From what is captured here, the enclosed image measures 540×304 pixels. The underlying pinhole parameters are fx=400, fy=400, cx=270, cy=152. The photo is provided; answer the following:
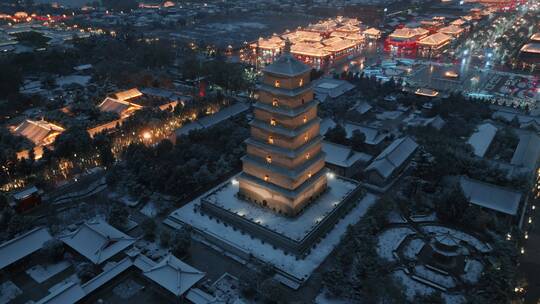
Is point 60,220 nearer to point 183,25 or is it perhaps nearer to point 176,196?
point 176,196

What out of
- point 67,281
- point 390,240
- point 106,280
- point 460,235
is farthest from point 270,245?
point 460,235

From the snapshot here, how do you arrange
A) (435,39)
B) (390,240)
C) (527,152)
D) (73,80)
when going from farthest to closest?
(435,39), (73,80), (527,152), (390,240)

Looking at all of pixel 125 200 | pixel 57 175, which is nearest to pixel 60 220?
pixel 125 200

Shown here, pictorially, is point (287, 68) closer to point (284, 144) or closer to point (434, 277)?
point (284, 144)

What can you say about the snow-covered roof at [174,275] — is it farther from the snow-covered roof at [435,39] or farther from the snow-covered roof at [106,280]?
the snow-covered roof at [435,39]

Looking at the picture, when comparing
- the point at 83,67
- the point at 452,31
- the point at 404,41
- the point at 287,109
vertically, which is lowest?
the point at 83,67

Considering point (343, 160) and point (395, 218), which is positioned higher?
point (343, 160)

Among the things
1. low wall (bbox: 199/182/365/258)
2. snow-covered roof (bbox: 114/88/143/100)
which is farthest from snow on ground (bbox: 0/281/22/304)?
snow-covered roof (bbox: 114/88/143/100)
